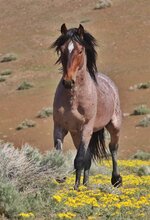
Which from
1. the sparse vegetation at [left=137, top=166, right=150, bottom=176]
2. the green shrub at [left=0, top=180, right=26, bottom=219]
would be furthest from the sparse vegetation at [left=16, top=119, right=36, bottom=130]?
the green shrub at [left=0, top=180, right=26, bottom=219]

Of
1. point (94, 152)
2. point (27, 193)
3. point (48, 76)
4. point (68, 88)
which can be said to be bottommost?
Result: point (48, 76)

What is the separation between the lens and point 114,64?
3853cm

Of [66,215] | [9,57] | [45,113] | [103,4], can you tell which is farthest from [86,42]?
[103,4]

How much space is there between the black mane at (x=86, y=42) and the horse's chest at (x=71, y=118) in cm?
88

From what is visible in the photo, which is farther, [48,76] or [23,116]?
[48,76]

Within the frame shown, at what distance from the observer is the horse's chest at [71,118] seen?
9.30 metres

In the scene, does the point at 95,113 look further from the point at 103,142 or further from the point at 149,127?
the point at 149,127

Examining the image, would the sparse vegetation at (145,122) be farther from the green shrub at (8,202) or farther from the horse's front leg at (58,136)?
the green shrub at (8,202)

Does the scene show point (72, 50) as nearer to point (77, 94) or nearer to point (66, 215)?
point (77, 94)

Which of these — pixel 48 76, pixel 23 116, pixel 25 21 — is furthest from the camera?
pixel 25 21

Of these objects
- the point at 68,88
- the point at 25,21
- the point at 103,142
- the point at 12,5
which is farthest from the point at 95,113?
the point at 12,5

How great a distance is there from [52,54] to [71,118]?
34.1 m

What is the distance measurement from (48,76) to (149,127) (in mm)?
13049

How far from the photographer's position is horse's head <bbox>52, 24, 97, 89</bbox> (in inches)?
355
